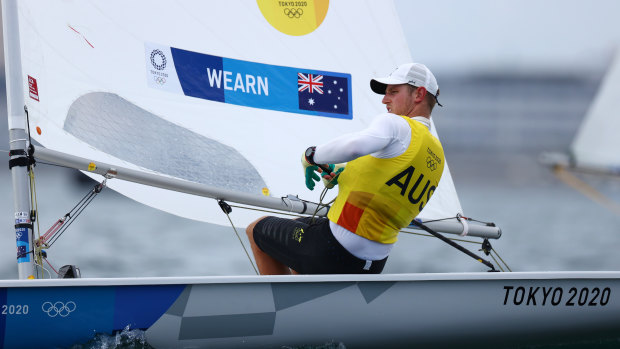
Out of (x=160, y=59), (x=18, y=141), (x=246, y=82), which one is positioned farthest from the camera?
(x=246, y=82)

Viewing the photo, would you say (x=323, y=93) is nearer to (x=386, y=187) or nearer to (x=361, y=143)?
(x=386, y=187)

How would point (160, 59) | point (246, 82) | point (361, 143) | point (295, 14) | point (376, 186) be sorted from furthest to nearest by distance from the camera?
point (295, 14)
point (246, 82)
point (160, 59)
point (376, 186)
point (361, 143)

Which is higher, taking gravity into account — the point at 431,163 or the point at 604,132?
the point at 431,163

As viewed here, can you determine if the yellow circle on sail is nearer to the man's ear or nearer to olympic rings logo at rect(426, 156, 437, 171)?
the man's ear

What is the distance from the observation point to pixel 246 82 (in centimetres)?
317

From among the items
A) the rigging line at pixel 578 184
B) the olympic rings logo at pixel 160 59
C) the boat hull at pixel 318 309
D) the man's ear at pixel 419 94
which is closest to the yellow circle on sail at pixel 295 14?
the olympic rings logo at pixel 160 59

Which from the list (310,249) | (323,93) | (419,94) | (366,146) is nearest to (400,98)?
(419,94)

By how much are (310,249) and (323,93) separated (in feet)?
3.44

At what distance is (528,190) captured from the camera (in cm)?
3369

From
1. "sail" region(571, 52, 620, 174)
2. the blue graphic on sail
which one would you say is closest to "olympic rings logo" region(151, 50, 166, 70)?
the blue graphic on sail

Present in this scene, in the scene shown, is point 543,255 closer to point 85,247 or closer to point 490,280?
point 85,247

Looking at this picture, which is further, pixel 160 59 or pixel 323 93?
pixel 323 93

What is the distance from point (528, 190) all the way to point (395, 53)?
31.7 m

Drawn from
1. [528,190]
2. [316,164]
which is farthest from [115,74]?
[528,190]
